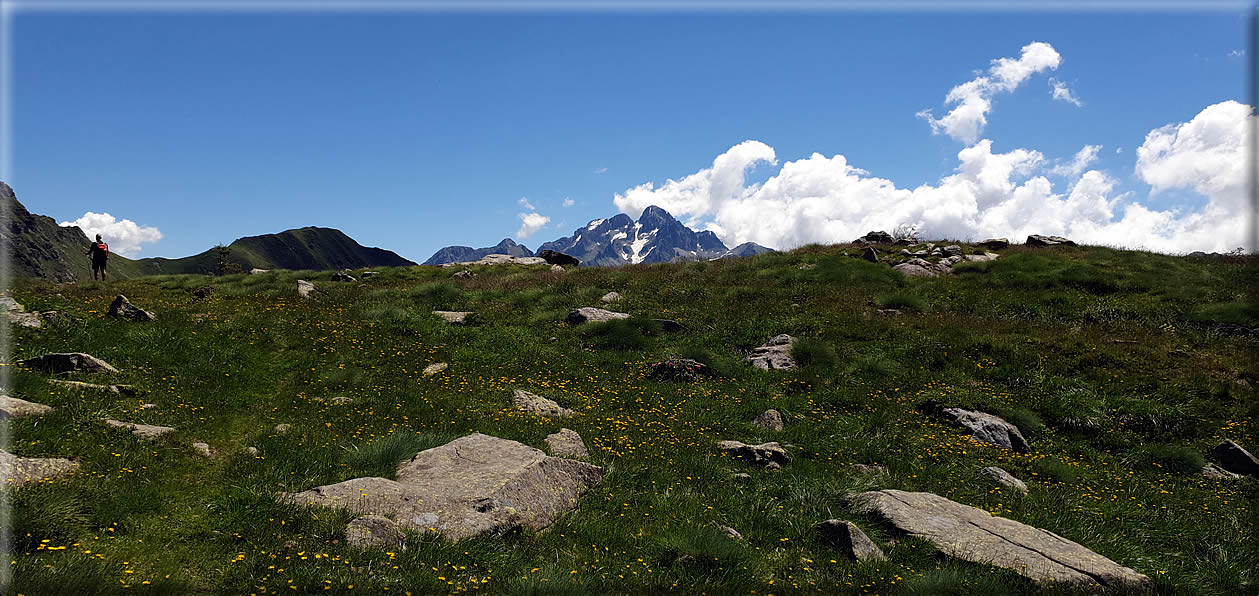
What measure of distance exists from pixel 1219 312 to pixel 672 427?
21.6 meters

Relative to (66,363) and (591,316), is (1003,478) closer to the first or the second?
(591,316)

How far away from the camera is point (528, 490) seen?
Answer: 8.06 meters

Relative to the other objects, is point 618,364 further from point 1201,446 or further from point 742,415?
point 1201,446

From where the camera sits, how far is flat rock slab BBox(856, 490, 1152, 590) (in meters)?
6.86

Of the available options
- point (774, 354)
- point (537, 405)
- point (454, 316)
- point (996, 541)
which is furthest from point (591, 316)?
point (996, 541)

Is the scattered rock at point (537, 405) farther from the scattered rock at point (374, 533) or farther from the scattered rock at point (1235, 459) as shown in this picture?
the scattered rock at point (1235, 459)

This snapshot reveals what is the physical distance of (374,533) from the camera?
6.55m

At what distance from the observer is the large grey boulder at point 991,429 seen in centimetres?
1302

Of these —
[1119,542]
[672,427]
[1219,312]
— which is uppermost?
[1219,312]

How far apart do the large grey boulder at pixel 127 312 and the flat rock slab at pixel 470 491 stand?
Answer: 12.1 meters

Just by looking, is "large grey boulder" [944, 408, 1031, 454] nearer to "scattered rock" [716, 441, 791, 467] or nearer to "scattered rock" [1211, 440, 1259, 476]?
"scattered rock" [1211, 440, 1259, 476]

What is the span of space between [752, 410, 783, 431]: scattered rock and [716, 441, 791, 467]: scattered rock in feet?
5.39

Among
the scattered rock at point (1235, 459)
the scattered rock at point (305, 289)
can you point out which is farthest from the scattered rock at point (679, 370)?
the scattered rock at point (305, 289)

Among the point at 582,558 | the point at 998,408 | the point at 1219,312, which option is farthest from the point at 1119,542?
the point at 1219,312
